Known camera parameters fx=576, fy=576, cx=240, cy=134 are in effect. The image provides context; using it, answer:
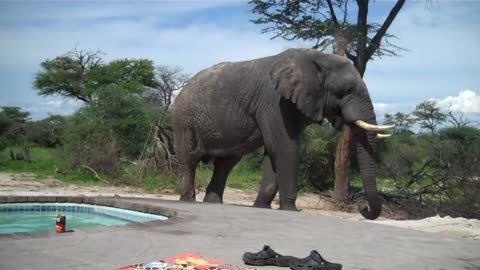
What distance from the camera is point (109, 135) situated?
2175 centimetres

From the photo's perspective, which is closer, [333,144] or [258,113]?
[258,113]

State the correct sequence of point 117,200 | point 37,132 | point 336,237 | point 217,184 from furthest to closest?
point 37,132 → point 217,184 → point 117,200 → point 336,237

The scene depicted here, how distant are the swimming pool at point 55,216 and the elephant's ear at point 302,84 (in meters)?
2.89

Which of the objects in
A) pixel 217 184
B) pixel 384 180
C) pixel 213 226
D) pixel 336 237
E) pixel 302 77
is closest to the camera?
pixel 336 237

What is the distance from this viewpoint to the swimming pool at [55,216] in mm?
9258

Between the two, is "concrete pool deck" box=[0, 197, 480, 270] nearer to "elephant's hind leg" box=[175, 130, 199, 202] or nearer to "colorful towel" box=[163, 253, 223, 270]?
"colorful towel" box=[163, 253, 223, 270]

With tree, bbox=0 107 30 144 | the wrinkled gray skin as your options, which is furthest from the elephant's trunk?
tree, bbox=0 107 30 144

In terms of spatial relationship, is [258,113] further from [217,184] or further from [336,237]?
[336,237]

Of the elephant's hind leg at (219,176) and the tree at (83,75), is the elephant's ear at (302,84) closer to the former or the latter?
the elephant's hind leg at (219,176)

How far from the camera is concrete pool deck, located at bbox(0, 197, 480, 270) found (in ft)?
16.3

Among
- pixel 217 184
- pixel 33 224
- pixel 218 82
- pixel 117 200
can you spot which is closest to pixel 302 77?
pixel 218 82

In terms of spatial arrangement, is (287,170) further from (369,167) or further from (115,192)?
(115,192)

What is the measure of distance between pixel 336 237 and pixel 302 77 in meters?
3.33

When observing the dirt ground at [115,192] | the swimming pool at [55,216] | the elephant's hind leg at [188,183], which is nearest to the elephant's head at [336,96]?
the elephant's hind leg at [188,183]
